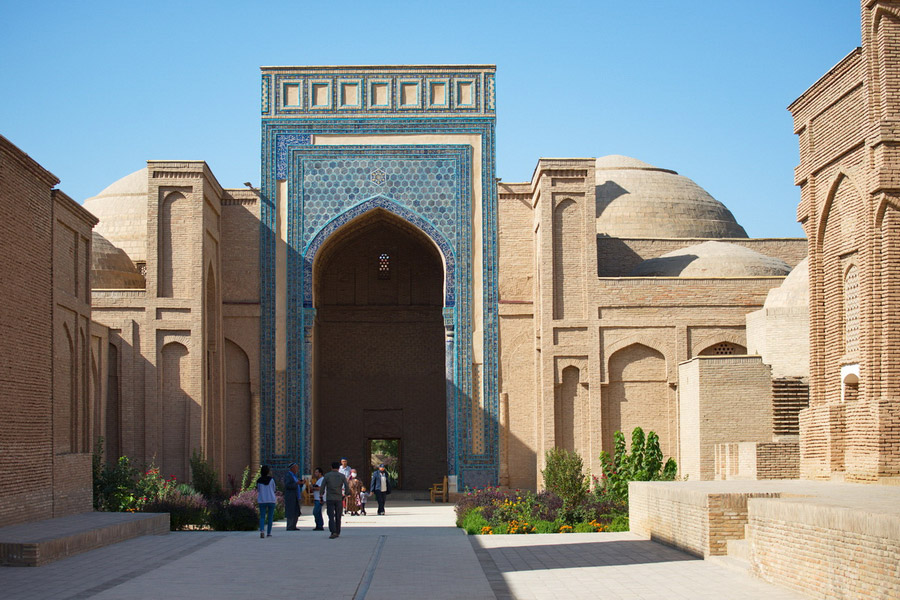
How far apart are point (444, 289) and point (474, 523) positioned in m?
8.12

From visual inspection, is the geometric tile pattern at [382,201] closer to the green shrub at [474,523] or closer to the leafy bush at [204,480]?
the leafy bush at [204,480]

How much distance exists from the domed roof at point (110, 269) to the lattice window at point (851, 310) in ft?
43.3

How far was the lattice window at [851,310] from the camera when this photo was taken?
11.5 metres

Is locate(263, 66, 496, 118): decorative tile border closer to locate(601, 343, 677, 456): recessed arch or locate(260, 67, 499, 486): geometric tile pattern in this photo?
locate(260, 67, 499, 486): geometric tile pattern

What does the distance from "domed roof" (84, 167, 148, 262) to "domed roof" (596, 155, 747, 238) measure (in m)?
9.67

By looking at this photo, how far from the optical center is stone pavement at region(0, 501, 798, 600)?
25.2 ft

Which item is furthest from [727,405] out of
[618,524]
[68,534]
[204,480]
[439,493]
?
[68,534]

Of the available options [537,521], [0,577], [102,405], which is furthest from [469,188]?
[0,577]

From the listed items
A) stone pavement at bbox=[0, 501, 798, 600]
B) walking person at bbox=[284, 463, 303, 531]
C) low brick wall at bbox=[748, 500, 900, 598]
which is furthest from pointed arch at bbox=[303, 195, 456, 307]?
low brick wall at bbox=[748, 500, 900, 598]

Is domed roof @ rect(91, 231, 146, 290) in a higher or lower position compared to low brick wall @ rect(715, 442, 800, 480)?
higher

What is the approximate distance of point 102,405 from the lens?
17047 millimetres

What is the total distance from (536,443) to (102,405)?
7415mm

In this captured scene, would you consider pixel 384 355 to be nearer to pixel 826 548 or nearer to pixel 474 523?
pixel 474 523

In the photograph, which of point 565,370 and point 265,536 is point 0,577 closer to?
point 265,536
